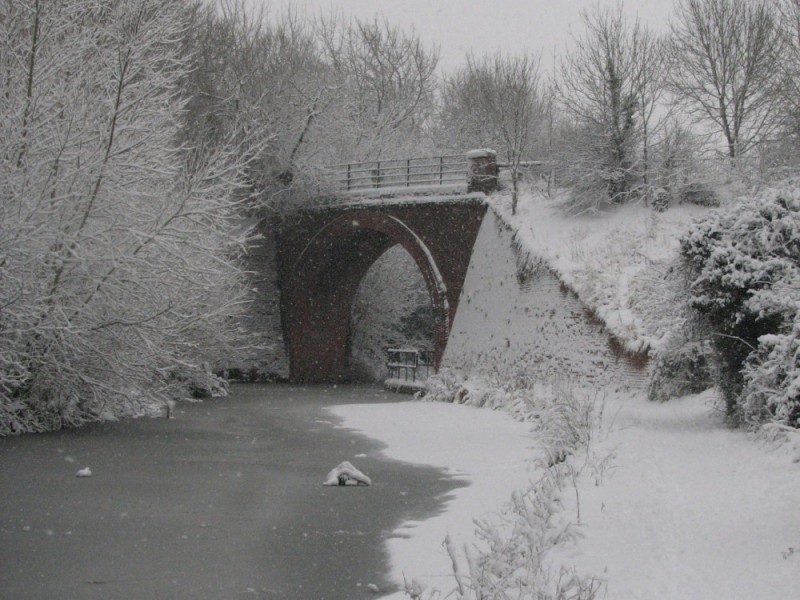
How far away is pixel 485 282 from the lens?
Answer: 21328mm

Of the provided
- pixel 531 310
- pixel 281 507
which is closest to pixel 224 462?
pixel 281 507

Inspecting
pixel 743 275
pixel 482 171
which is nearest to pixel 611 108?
pixel 482 171

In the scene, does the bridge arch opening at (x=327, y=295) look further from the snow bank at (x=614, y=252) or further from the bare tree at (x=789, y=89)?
the bare tree at (x=789, y=89)

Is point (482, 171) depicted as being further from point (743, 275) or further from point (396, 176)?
point (743, 275)

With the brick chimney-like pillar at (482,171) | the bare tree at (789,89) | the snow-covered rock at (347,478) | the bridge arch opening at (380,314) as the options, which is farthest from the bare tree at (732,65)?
the snow-covered rock at (347,478)

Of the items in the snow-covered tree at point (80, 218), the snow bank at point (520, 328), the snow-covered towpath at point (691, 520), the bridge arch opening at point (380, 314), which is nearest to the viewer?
the snow-covered towpath at point (691, 520)

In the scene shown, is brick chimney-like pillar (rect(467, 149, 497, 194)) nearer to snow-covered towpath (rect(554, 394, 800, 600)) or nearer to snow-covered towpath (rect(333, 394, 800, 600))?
snow-covered towpath (rect(333, 394, 800, 600))

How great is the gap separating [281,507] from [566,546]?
295cm

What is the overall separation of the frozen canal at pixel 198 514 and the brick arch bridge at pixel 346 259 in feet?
Result: 34.4

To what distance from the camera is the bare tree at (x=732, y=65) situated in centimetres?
2250

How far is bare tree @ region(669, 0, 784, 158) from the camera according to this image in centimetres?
2250

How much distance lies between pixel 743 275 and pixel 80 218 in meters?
7.69

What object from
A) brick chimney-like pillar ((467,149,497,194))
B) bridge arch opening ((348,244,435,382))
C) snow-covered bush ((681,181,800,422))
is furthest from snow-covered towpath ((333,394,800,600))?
bridge arch opening ((348,244,435,382))

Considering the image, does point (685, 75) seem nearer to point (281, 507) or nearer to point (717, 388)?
point (717, 388)
